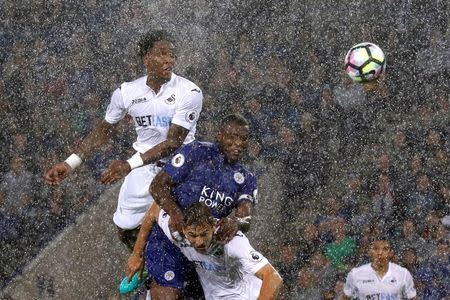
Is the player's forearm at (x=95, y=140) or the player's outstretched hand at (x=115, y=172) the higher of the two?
the player's forearm at (x=95, y=140)

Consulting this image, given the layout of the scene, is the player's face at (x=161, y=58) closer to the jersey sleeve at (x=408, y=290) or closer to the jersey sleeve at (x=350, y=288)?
the jersey sleeve at (x=350, y=288)

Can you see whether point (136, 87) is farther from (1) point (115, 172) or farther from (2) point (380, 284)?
(2) point (380, 284)

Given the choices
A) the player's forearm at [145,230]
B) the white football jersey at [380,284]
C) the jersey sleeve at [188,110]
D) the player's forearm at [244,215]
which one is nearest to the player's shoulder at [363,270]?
the white football jersey at [380,284]

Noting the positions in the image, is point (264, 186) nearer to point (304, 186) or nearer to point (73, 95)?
point (304, 186)

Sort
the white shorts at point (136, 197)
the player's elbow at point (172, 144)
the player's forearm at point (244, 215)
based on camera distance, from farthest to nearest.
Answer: the white shorts at point (136, 197) < the player's elbow at point (172, 144) < the player's forearm at point (244, 215)

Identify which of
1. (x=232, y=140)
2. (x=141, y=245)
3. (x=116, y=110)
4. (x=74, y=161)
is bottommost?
(x=141, y=245)

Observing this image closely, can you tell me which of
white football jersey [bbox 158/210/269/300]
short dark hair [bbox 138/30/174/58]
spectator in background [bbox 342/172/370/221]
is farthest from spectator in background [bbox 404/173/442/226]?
short dark hair [bbox 138/30/174/58]

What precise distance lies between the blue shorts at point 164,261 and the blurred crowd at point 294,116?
2687 mm

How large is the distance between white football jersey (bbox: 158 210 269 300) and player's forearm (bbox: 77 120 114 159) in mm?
857

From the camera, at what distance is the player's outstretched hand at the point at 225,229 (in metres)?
5.12

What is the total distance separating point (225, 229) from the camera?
5.13 metres

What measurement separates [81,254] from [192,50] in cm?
209

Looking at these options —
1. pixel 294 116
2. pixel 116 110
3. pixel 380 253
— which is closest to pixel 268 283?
pixel 116 110

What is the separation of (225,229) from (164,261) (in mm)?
693
